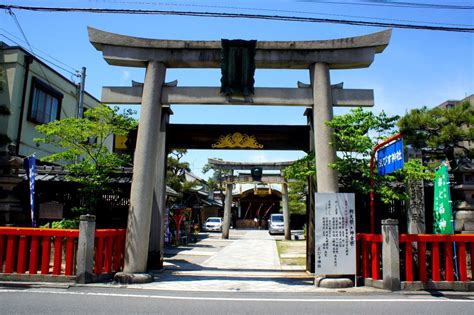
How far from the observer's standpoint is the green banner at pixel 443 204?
10578 millimetres

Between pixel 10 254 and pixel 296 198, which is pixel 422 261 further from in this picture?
pixel 296 198

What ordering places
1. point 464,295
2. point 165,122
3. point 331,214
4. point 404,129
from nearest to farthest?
point 464,295 → point 331,214 → point 165,122 → point 404,129

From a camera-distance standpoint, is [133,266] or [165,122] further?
[165,122]

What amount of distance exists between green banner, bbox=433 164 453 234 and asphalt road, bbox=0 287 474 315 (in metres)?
2.12

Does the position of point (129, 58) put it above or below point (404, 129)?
above

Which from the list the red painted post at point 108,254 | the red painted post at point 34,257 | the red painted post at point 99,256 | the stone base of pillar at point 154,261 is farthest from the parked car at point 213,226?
the red painted post at point 34,257

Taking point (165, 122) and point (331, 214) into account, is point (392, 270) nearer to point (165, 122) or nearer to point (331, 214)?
point (331, 214)

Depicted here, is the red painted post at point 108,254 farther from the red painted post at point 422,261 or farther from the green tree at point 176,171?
the green tree at point 176,171

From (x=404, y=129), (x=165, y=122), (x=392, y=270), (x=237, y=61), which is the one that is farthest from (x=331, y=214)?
(x=404, y=129)

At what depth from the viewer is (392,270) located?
9336 mm

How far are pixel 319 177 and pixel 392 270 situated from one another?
3060mm

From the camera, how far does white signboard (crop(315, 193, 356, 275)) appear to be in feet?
32.7

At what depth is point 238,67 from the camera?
1155 cm

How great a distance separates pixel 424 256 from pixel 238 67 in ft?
24.3
